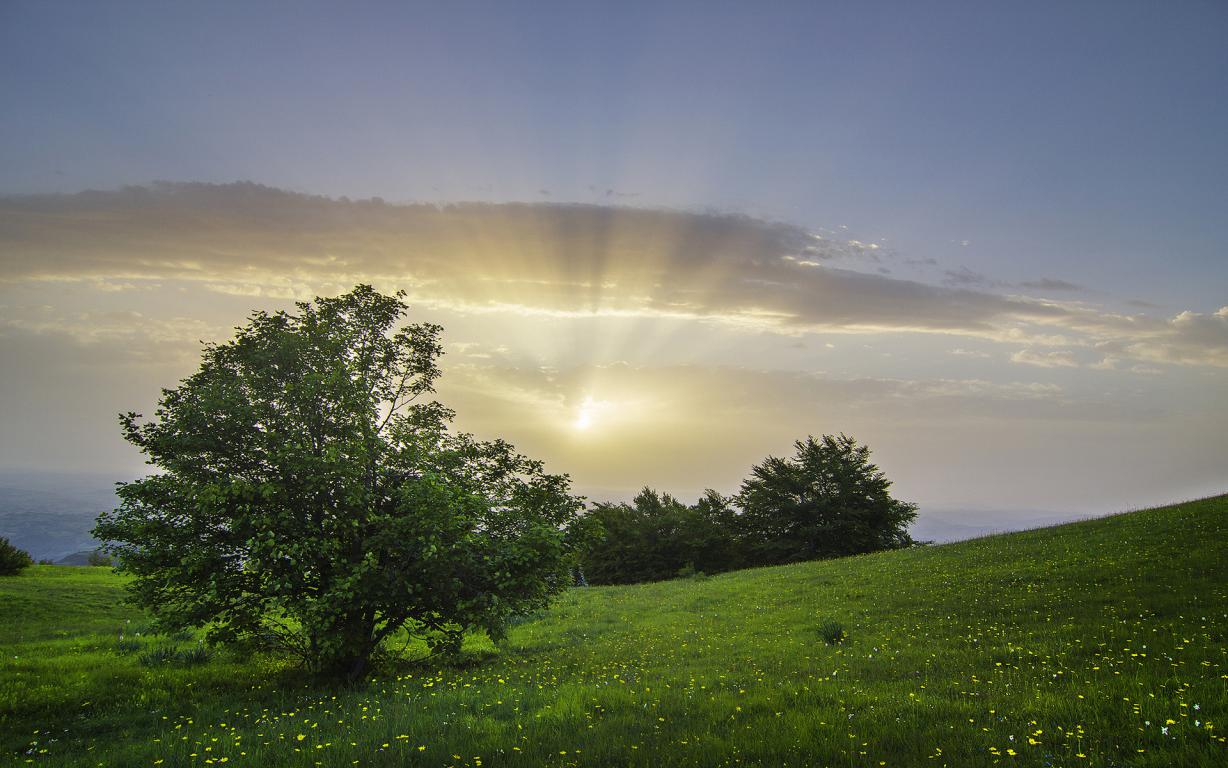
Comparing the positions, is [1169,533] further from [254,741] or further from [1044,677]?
[254,741]

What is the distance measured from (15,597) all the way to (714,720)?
1216 inches

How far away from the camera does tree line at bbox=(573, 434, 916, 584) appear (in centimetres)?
7019

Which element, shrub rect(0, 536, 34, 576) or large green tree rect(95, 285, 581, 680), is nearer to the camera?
large green tree rect(95, 285, 581, 680)

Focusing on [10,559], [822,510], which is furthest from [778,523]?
[10,559]

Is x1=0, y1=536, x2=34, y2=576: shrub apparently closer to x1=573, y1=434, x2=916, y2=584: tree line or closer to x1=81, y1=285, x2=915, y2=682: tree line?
x1=81, y1=285, x2=915, y2=682: tree line

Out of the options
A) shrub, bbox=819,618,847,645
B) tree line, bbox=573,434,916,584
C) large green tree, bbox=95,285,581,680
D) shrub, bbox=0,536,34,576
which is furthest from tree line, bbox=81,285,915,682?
tree line, bbox=573,434,916,584

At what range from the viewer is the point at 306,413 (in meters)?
14.8

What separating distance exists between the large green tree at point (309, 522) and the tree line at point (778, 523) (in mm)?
55821

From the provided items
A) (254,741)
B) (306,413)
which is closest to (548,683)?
(254,741)

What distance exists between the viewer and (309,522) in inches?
545

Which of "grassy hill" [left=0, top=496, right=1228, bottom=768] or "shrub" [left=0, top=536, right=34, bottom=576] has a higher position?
"shrub" [left=0, top=536, right=34, bottom=576]

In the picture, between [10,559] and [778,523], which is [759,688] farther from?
[778,523]

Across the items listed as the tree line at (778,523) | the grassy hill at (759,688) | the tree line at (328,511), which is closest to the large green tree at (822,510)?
the tree line at (778,523)

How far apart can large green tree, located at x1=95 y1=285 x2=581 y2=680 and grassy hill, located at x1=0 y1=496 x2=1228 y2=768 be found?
1820 millimetres
